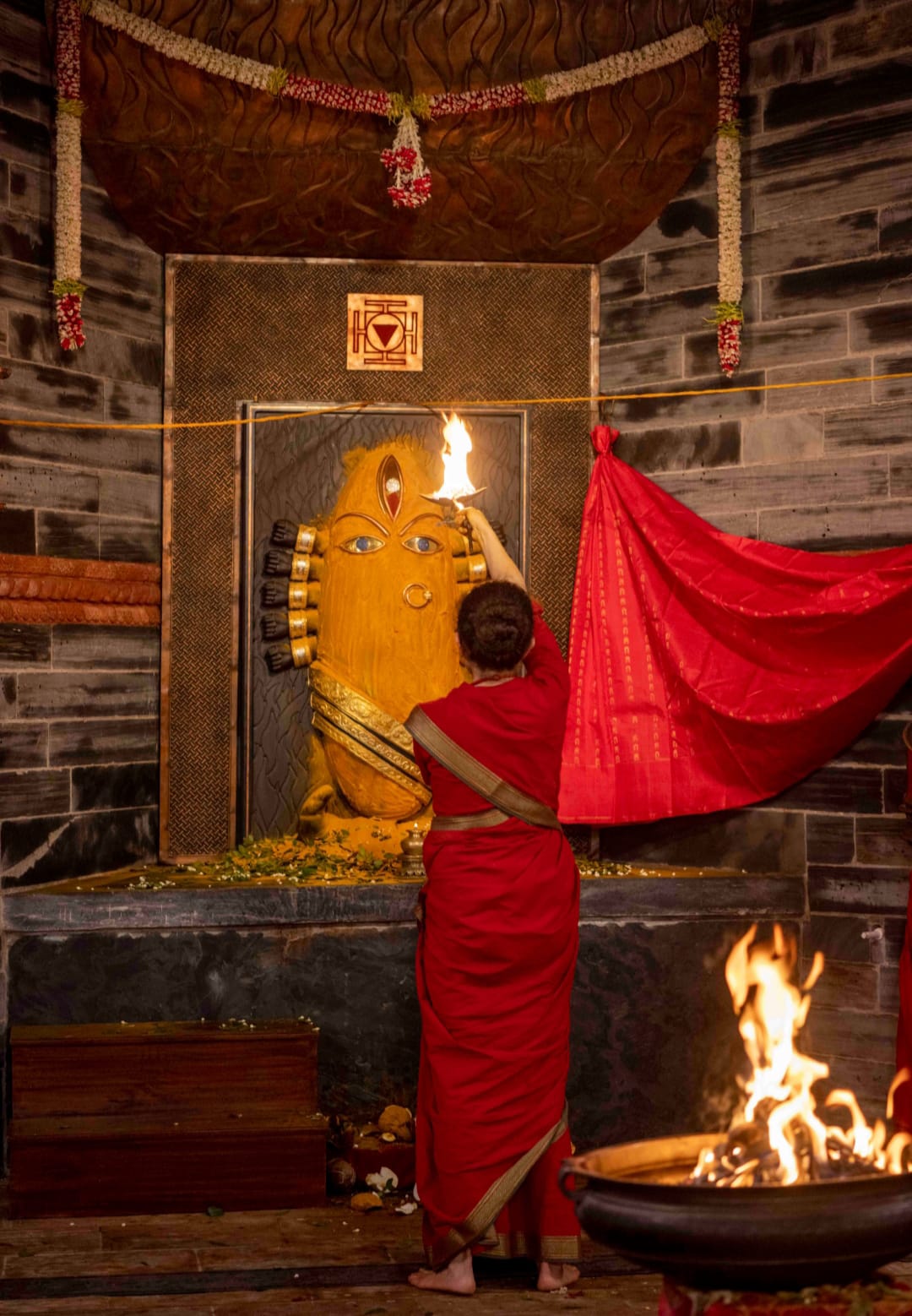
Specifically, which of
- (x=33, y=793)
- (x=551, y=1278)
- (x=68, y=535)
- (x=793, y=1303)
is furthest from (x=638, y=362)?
(x=793, y=1303)

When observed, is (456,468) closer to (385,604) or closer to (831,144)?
(385,604)

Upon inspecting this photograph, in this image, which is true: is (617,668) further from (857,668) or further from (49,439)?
(49,439)

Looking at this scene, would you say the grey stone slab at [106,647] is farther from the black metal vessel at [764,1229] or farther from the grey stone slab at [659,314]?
the black metal vessel at [764,1229]

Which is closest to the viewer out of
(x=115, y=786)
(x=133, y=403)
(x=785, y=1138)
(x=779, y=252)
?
(x=785, y=1138)

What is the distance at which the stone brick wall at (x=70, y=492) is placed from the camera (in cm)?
483

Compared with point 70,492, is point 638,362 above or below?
above

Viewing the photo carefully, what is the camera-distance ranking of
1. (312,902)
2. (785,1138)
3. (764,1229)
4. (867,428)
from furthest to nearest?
(867,428) → (312,902) → (785,1138) → (764,1229)

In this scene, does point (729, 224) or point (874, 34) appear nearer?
point (874, 34)

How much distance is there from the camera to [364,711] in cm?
537

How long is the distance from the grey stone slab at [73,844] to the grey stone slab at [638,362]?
7.87 feet

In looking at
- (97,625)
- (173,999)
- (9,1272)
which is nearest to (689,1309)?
(9,1272)

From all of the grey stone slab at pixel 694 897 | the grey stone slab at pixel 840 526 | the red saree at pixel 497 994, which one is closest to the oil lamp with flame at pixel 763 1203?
the red saree at pixel 497 994

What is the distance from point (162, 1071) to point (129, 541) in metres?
1.97

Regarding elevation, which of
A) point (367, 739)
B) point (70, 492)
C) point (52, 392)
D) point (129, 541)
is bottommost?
point (367, 739)
